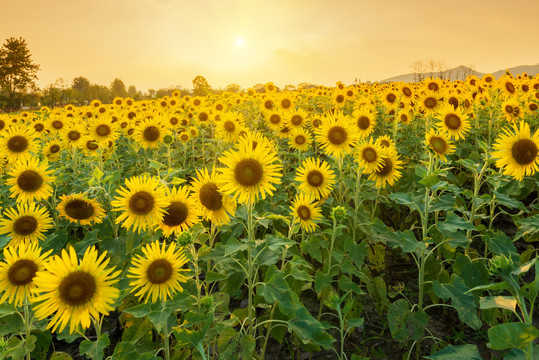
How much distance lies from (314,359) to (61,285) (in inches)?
86.2

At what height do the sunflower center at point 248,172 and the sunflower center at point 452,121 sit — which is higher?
the sunflower center at point 452,121

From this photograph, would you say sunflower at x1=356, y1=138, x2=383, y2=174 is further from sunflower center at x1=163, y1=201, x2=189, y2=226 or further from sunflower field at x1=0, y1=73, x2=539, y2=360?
sunflower center at x1=163, y1=201, x2=189, y2=226

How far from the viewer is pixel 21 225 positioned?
300 cm

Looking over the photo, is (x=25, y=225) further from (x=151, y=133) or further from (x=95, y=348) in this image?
(x=151, y=133)

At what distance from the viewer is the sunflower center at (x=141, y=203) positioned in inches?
101

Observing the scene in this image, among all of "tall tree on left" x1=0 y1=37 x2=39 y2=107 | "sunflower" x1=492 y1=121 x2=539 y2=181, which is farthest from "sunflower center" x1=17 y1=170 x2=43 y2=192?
"tall tree on left" x1=0 y1=37 x2=39 y2=107

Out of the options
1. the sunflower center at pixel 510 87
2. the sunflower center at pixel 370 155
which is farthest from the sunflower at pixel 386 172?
the sunflower center at pixel 510 87

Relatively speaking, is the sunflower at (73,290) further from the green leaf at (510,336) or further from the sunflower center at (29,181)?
the sunflower center at (29,181)

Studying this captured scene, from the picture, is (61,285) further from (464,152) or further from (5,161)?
(464,152)

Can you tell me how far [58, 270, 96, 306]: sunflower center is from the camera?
1848mm

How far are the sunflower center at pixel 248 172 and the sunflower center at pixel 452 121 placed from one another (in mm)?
3647

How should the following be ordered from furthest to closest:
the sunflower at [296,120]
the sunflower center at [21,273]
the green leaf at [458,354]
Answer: the sunflower at [296,120] → the sunflower center at [21,273] → the green leaf at [458,354]

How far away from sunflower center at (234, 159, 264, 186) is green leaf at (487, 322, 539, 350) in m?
1.56

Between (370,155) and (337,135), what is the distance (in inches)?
21.8
